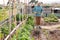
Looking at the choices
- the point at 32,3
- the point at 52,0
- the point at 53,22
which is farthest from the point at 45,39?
the point at 52,0

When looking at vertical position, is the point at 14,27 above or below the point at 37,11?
below

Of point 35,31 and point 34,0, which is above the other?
point 34,0

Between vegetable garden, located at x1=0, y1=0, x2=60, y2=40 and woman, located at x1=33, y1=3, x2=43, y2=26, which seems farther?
woman, located at x1=33, y1=3, x2=43, y2=26

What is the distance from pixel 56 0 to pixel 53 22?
22.2 ft

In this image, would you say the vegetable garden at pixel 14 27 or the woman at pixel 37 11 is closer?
the vegetable garden at pixel 14 27

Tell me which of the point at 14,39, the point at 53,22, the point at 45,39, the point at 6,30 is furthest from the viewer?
the point at 53,22

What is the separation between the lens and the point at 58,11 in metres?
17.2

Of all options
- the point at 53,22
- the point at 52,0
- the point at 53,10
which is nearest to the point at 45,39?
the point at 53,22

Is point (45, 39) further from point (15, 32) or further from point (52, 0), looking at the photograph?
point (52, 0)

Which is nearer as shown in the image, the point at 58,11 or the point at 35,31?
the point at 35,31

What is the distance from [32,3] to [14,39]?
9.78m

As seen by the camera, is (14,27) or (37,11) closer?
(14,27)

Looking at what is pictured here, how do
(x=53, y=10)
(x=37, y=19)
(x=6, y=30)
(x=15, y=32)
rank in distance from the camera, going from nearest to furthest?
(x=6, y=30) < (x=15, y=32) < (x=37, y=19) < (x=53, y=10)

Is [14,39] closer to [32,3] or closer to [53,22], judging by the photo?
[53,22]
